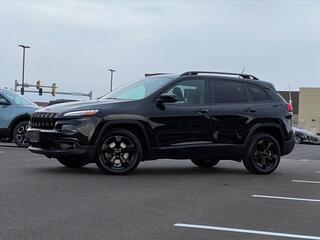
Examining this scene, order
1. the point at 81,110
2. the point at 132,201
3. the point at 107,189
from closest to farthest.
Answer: the point at 132,201 < the point at 107,189 < the point at 81,110

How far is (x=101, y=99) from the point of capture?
1046 cm

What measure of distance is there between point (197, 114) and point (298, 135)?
23558 mm

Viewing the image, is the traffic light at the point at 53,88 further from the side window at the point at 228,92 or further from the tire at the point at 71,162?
the side window at the point at 228,92

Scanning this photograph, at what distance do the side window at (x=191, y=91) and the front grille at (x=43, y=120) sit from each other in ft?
6.87

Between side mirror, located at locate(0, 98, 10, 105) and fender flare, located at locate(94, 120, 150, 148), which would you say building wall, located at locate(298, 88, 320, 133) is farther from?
fender flare, located at locate(94, 120, 150, 148)

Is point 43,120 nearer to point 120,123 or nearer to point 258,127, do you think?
point 120,123

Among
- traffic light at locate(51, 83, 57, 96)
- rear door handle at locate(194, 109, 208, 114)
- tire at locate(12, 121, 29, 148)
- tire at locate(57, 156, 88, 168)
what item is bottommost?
tire at locate(57, 156, 88, 168)

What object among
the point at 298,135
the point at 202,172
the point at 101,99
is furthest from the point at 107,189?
the point at 298,135

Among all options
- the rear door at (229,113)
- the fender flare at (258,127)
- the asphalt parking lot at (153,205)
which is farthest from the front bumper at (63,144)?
the fender flare at (258,127)

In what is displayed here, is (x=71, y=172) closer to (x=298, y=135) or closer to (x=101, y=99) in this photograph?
(x=101, y=99)

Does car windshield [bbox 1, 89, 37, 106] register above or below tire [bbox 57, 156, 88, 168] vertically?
above

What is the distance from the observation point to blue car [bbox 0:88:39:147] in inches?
617

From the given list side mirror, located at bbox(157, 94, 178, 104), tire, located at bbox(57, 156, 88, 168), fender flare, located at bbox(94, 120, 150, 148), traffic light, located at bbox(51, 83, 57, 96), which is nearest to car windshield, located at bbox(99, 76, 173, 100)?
side mirror, located at bbox(157, 94, 178, 104)

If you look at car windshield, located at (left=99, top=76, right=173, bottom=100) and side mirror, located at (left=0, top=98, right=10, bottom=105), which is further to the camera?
side mirror, located at (left=0, top=98, right=10, bottom=105)
